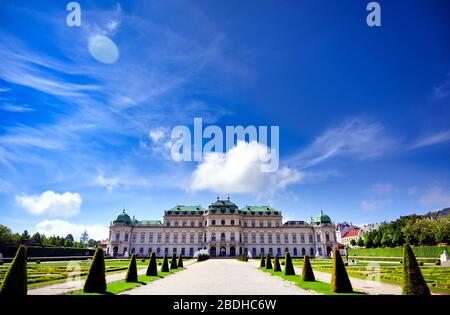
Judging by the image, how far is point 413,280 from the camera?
10.1 metres

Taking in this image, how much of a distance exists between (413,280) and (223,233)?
207ft

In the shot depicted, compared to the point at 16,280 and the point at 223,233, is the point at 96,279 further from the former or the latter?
the point at 223,233

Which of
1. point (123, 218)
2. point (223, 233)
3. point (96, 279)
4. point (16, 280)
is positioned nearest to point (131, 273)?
point (96, 279)

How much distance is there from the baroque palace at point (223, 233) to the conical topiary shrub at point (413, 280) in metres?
62.2

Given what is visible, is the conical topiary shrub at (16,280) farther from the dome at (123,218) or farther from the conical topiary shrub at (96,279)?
the dome at (123,218)

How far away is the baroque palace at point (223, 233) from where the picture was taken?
72.4 meters

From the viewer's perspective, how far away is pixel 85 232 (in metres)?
148

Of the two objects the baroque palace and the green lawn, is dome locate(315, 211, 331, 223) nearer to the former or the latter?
the baroque palace

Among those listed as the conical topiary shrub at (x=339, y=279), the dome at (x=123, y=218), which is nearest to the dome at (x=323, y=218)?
the dome at (x=123, y=218)

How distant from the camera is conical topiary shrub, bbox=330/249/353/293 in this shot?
1294cm

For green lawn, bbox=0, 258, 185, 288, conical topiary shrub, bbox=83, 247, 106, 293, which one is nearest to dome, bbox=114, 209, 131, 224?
green lawn, bbox=0, 258, 185, 288

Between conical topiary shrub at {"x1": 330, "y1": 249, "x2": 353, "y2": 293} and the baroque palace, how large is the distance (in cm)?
5904
